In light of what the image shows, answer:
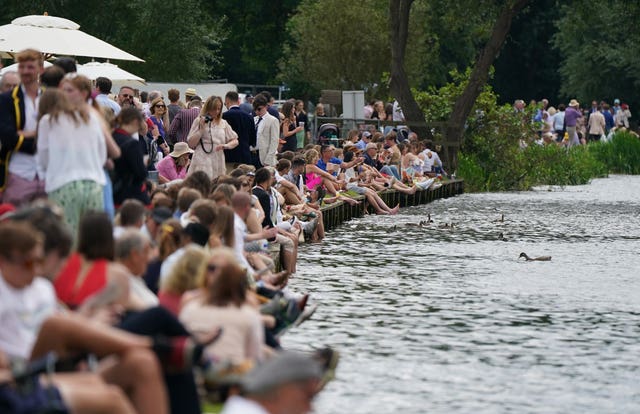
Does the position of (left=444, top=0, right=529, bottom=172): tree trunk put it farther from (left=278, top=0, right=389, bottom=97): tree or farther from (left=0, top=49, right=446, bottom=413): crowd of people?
(left=0, top=49, right=446, bottom=413): crowd of people

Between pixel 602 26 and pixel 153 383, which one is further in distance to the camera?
pixel 602 26

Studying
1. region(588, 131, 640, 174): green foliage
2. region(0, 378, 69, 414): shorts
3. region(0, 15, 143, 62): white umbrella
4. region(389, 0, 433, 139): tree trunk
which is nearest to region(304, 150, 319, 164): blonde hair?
region(0, 15, 143, 62): white umbrella

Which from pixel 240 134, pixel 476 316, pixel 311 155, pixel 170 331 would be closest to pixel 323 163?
pixel 311 155

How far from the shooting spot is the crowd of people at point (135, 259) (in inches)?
311

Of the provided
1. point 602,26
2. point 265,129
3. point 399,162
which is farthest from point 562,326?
point 602,26

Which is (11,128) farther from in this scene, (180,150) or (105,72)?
(105,72)

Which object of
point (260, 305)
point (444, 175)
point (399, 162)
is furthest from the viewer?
point (444, 175)

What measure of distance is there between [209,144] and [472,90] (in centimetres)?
2232

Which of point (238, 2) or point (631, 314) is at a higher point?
point (238, 2)

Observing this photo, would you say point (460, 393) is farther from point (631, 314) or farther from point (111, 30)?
point (111, 30)

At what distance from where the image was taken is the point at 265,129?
2428cm

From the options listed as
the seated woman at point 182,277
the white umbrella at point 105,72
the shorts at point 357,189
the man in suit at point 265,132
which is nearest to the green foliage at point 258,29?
the shorts at point 357,189

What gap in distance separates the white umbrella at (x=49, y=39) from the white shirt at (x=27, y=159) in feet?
32.3

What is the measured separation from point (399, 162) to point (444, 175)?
4.27 meters
